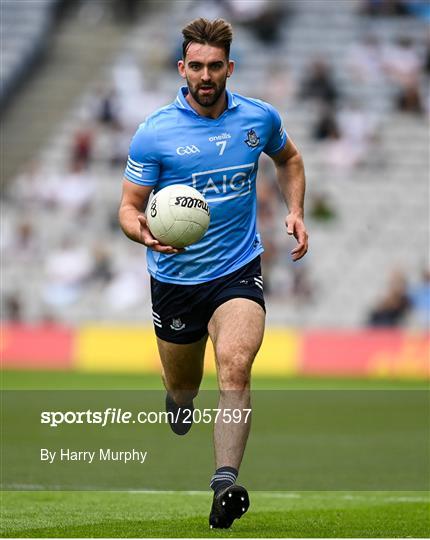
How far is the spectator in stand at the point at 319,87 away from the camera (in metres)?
30.7

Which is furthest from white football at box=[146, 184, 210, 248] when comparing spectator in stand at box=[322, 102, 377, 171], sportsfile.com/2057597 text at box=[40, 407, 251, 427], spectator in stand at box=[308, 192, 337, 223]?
spectator in stand at box=[322, 102, 377, 171]

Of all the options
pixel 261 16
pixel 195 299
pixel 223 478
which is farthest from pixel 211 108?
pixel 261 16

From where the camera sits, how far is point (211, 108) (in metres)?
8.87

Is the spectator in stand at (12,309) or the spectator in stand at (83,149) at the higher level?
the spectator in stand at (83,149)

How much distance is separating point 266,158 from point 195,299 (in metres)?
19.4

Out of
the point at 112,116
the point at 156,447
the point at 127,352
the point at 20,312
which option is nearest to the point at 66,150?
the point at 112,116

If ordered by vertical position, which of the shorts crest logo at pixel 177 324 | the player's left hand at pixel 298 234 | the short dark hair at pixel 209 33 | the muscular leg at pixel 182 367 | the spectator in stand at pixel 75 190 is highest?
the short dark hair at pixel 209 33

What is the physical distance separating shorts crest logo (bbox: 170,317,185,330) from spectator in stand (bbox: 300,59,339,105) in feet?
71.9

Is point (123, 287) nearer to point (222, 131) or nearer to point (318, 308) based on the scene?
point (318, 308)

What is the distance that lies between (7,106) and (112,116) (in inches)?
161

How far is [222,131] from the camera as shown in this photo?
887 centimetres

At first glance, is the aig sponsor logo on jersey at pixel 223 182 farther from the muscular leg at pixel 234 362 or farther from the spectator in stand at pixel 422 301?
the spectator in stand at pixel 422 301

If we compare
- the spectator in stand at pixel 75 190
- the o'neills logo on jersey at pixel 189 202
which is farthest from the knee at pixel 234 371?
the spectator in stand at pixel 75 190

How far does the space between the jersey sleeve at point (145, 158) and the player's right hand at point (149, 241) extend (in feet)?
1.35
